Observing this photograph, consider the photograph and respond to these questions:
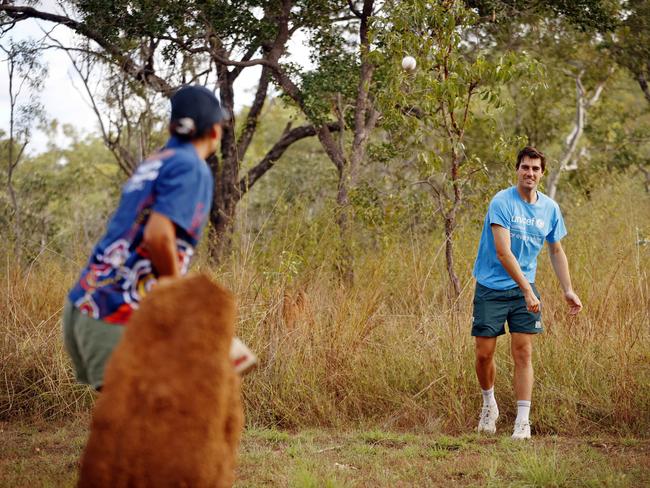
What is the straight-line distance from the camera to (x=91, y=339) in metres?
2.84

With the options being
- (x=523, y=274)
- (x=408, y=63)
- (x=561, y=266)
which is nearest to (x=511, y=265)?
(x=523, y=274)

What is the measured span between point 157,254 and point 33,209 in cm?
1633

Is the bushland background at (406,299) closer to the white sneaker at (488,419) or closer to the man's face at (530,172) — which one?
the white sneaker at (488,419)

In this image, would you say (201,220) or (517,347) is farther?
→ (517,347)

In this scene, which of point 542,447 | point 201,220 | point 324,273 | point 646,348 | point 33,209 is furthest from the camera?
point 33,209

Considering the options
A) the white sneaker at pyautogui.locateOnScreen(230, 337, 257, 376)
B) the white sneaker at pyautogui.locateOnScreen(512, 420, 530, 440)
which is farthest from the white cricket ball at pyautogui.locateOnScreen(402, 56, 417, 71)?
the white sneaker at pyautogui.locateOnScreen(230, 337, 257, 376)

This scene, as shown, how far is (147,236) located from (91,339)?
43cm

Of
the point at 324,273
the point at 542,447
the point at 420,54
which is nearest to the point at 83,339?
the point at 542,447

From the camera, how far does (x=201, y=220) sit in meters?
2.81

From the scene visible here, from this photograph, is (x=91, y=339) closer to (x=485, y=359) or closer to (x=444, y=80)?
(x=485, y=359)

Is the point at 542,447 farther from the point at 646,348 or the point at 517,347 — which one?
the point at 646,348

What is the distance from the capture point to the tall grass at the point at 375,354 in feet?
19.8

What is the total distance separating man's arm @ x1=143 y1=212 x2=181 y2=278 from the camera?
2.68 metres

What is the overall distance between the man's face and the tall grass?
1.13 meters
